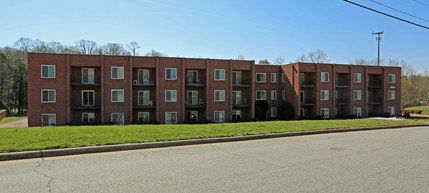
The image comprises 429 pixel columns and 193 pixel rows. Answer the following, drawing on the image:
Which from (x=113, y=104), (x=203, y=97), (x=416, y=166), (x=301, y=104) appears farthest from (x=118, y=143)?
(x=301, y=104)

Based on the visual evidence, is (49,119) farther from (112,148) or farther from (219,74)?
(112,148)

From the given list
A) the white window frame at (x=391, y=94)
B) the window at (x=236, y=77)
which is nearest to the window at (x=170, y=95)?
the window at (x=236, y=77)

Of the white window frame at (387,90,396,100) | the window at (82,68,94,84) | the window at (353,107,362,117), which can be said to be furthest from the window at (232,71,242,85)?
the white window frame at (387,90,396,100)

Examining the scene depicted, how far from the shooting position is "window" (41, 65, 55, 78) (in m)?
30.1

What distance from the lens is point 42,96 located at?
29906 millimetres

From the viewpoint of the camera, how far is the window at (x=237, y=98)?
127 feet

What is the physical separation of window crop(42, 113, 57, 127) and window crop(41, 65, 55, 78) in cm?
393

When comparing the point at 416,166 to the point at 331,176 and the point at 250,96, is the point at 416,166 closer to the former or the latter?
the point at 331,176

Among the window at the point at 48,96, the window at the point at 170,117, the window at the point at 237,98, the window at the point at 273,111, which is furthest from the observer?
the window at the point at 273,111

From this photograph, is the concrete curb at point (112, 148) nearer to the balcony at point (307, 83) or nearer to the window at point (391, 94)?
the balcony at point (307, 83)

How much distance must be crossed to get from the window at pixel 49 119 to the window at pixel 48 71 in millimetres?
3933

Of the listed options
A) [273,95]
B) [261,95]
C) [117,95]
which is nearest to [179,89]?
[117,95]

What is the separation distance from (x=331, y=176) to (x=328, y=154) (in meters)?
2.83

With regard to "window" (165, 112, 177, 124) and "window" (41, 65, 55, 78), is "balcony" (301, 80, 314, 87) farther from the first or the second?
"window" (41, 65, 55, 78)
